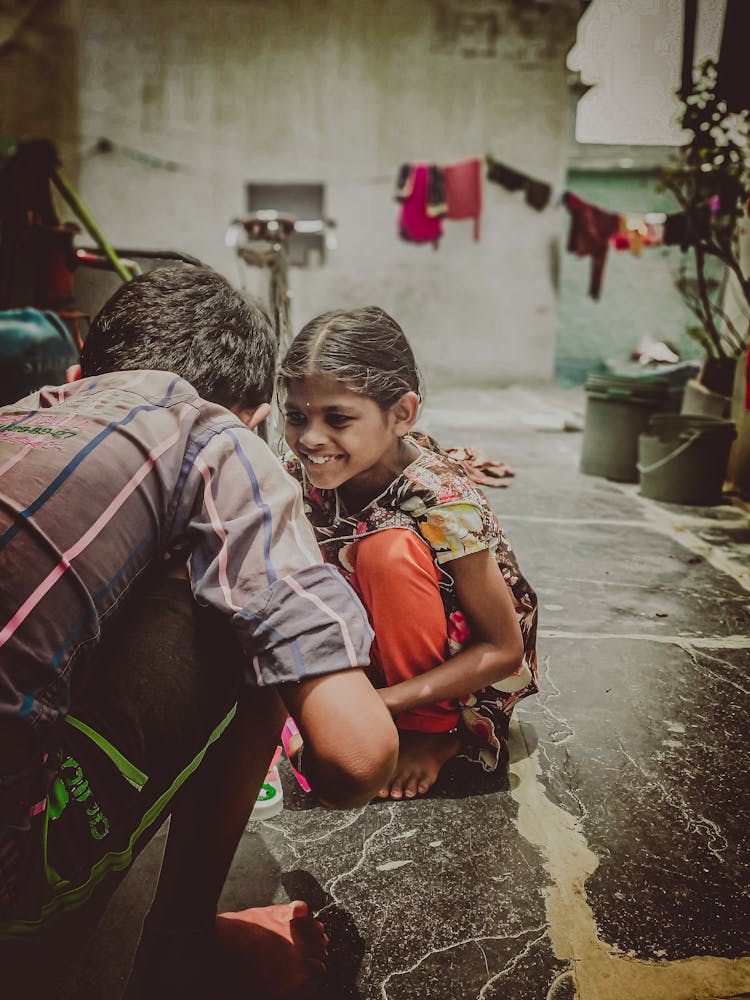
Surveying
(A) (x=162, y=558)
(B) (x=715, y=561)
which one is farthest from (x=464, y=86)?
(A) (x=162, y=558)

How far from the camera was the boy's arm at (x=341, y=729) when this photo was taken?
90 centimetres

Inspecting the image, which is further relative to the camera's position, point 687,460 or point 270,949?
point 687,460

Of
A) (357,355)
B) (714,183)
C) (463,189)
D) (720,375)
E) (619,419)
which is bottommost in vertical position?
(619,419)

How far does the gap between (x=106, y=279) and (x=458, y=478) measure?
3.12 metres

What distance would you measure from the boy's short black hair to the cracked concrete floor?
3.32 feet

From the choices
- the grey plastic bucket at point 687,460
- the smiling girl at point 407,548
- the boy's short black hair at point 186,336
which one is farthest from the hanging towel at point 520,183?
the boy's short black hair at point 186,336

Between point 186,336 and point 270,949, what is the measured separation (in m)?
1.10

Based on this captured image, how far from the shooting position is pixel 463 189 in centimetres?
979

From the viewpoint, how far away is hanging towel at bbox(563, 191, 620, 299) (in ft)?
31.8

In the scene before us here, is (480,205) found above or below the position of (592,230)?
above

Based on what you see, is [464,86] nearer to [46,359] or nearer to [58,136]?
[58,136]

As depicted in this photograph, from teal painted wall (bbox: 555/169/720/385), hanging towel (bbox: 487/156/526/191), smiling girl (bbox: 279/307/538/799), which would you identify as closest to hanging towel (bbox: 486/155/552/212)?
hanging towel (bbox: 487/156/526/191)

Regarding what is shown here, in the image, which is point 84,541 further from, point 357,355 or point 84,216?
point 84,216

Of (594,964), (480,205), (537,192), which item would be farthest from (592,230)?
(594,964)
